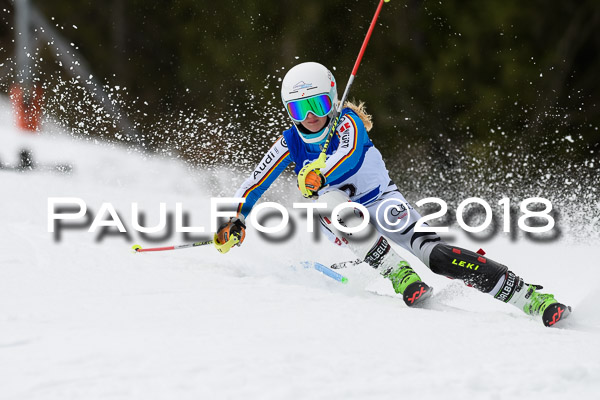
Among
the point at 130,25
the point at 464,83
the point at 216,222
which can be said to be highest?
the point at 130,25

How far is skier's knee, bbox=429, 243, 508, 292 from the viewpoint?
296cm

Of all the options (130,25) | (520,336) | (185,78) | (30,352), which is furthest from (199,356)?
(130,25)

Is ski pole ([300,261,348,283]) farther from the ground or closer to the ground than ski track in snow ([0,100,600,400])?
closer to the ground

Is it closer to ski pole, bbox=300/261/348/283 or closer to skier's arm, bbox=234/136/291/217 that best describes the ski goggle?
skier's arm, bbox=234/136/291/217

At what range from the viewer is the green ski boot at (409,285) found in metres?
2.97

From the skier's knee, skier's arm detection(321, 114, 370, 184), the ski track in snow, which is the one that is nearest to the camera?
the ski track in snow

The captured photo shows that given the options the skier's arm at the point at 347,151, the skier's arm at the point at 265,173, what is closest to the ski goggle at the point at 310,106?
the skier's arm at the point at 347,151

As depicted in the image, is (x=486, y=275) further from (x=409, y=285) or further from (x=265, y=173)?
(x=265, y=173)

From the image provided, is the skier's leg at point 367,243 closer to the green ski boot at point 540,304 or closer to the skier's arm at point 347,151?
the skier's arm at point 347,151

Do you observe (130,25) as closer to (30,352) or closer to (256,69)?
(256,69)

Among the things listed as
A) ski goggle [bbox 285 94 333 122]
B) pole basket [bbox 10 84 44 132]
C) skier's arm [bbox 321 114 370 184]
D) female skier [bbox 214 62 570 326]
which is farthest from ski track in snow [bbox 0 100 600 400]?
pole basket [bbox 10 84 44 132]

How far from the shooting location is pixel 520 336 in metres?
2.32

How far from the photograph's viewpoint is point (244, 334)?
214 centimetres

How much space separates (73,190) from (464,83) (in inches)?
242
